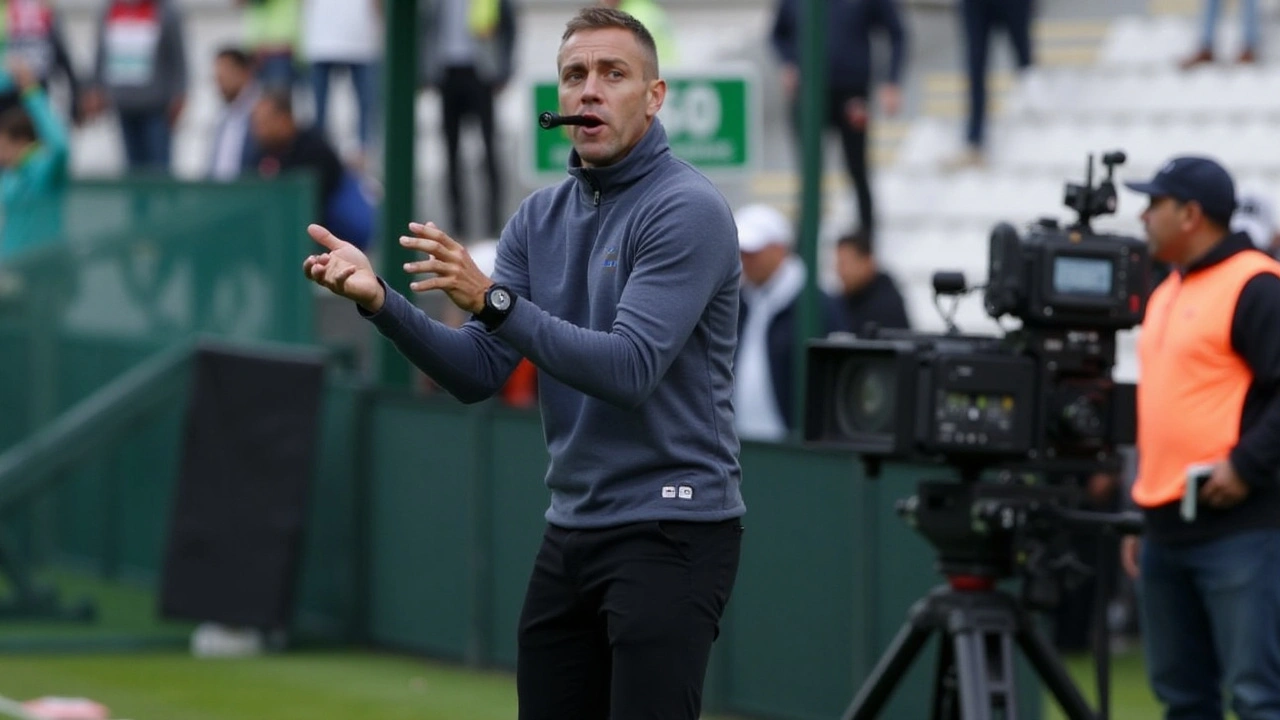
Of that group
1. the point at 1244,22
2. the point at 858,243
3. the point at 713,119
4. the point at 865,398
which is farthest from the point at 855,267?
the point at 1244,22

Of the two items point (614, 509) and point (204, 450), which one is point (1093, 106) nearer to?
point (204, 450)

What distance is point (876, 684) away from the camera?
708 centimetres

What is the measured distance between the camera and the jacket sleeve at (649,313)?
4734 mm

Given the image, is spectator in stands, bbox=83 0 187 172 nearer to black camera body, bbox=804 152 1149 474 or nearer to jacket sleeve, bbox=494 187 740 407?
black camera body, bbox=804 152 1149 474

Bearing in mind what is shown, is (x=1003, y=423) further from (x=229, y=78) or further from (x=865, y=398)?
(x=229, y=78)

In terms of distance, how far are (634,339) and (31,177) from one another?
325 inches

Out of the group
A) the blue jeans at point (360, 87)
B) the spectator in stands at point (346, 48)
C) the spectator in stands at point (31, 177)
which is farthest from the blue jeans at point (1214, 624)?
the blue jeans at point (360, 87)

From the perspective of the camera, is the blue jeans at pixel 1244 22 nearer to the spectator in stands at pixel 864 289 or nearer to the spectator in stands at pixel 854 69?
the spectator in stands at pixel 854 69

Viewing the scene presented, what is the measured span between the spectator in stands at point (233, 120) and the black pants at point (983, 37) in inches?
156

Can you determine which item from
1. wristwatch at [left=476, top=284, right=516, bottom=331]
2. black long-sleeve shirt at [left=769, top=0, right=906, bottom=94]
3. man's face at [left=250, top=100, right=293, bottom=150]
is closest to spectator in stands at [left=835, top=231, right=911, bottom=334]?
black long-sleeve shirt at [left=769, top=0, right=906, bottom=94]

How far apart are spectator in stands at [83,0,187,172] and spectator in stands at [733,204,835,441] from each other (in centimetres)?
707

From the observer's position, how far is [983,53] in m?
14.1

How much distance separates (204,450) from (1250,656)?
219 inches

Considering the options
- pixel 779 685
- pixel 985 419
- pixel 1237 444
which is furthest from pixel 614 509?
pixel 779 685
